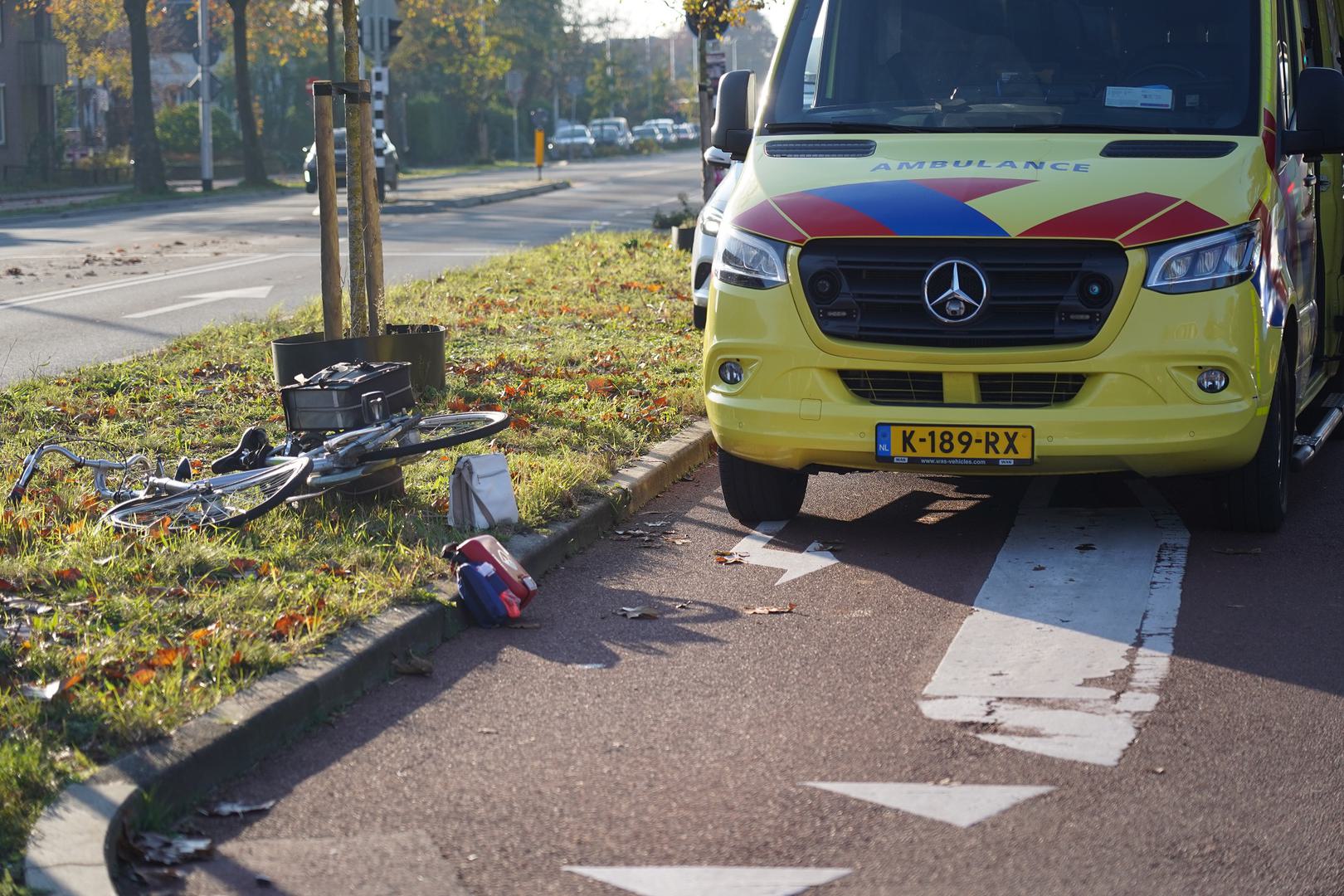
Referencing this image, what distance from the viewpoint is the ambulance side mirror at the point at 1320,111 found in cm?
673

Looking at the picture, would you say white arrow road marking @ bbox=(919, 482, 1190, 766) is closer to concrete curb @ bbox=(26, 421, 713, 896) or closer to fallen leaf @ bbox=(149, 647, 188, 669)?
concrete curb @ bbox=(26, 421, 713, 896)

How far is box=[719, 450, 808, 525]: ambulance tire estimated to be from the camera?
7055 mm

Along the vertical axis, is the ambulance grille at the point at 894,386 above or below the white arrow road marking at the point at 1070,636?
above

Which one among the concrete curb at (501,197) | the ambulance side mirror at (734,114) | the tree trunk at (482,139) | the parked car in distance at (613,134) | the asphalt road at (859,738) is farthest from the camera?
the parked car in distance at (613,134)

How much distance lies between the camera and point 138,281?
59.6 ft

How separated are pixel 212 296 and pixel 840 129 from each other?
415 inches

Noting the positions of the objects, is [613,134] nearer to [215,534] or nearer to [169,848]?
[215,534]

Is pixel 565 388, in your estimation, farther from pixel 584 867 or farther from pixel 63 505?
pixel 584 867

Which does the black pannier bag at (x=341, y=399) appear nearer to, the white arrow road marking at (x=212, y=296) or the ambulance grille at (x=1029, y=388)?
the ambulance grille at (x=1029, y=388)

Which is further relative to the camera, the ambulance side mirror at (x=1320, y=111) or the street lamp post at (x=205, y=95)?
the street lamp post at (x=205, y=95)

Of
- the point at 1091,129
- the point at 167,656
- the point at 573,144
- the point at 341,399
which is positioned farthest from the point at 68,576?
the point at 573,144

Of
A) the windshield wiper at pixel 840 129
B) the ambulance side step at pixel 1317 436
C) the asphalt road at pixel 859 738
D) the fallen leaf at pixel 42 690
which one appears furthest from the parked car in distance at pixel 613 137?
the fallen leaf at pixel 42 690

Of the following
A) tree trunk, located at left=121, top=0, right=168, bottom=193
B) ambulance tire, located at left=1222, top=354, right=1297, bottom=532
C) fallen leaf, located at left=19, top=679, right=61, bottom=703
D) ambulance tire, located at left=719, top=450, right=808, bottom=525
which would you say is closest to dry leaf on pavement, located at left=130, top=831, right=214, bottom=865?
fallen leaf, located at left=19, top=679, right=61, bottom=703

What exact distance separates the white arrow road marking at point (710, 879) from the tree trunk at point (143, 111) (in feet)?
129
